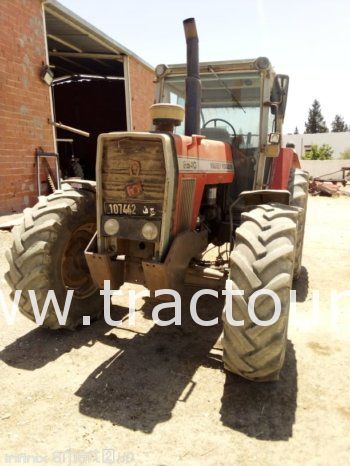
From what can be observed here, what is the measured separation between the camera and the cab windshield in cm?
441

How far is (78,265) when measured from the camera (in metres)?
3.94

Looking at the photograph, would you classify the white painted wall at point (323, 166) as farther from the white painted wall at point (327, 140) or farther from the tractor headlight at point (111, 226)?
the tractor headlight at point (111, 226)

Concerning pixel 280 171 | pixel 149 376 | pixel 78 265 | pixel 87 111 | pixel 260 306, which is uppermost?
pixel 87 111

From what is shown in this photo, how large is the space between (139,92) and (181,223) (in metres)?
9.36

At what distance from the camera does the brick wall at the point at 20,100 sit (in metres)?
7.12

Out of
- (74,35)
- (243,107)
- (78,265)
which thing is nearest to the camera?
(78,265)

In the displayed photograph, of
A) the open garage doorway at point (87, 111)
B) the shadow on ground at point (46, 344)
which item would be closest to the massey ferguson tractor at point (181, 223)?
the shadow on ground at point (46, 344)

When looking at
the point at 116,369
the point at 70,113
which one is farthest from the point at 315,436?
the point at 70,113

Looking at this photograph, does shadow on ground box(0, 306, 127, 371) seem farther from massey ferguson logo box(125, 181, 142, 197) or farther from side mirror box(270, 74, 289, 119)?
side mirror box(270, 74, 289, 119)

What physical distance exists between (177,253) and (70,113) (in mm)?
13067

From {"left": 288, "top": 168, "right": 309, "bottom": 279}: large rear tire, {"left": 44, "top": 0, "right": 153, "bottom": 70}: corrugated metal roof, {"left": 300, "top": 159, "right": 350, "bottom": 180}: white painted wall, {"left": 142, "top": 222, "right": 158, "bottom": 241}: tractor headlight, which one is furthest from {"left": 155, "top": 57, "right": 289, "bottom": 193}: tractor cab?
{"left": 300, "top": 159, "right": 350, "bottom": 180}: white painted wall

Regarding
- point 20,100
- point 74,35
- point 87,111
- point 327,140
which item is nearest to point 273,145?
point 20,100

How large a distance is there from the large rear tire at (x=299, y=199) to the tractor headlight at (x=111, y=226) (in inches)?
92.4

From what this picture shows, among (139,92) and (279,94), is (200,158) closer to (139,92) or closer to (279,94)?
(279,94)
